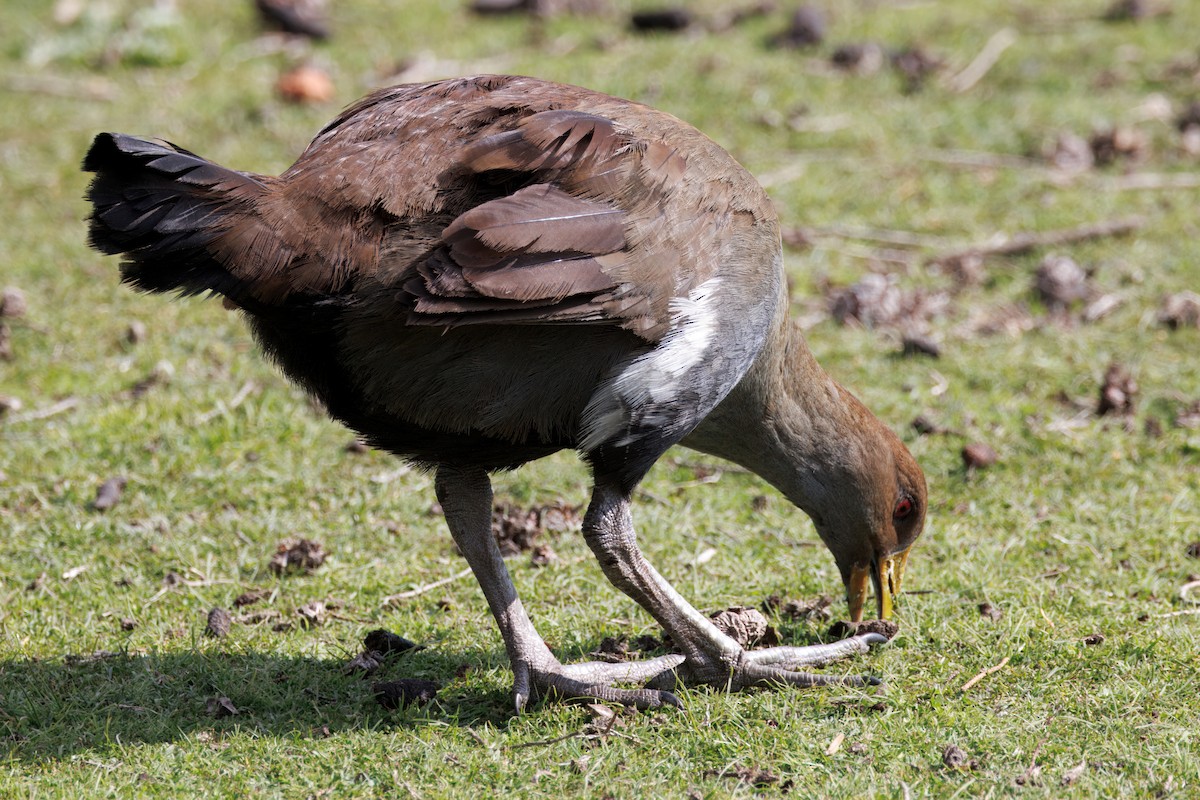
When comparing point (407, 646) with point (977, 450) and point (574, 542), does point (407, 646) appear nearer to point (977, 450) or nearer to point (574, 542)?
point (574, 542)

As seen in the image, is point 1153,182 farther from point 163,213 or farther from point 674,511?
point 163,213

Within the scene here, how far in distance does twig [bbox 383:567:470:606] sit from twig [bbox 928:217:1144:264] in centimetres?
408

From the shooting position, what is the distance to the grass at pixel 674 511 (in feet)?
13.4

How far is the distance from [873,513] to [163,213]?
2723mm

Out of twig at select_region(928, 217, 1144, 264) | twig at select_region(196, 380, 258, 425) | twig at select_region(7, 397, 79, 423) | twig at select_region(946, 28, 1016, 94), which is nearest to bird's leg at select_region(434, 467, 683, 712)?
twig at select_region(196, 380, 258, 425)

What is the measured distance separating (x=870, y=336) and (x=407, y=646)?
357 cm

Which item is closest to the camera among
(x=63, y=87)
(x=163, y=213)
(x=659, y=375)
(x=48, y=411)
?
(x=163, y=213)

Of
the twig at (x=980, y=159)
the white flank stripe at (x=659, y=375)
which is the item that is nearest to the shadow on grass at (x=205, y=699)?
the white flank stripe at (x=659, y=375)

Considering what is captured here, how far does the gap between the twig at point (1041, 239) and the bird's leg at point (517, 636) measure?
4409mm

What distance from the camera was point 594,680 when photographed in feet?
14.6

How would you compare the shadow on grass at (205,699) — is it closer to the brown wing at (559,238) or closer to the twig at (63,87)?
the brown wing at (559,238)

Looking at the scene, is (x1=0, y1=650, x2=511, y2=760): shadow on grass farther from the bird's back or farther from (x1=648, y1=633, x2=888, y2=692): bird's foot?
the bird's back

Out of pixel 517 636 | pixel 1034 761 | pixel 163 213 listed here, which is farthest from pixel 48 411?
pixel 1034 761

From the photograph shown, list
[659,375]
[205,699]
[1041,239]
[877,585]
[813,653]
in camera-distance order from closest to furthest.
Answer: [659,375], [205,699], [813,653], [877,585], [1041,239]
